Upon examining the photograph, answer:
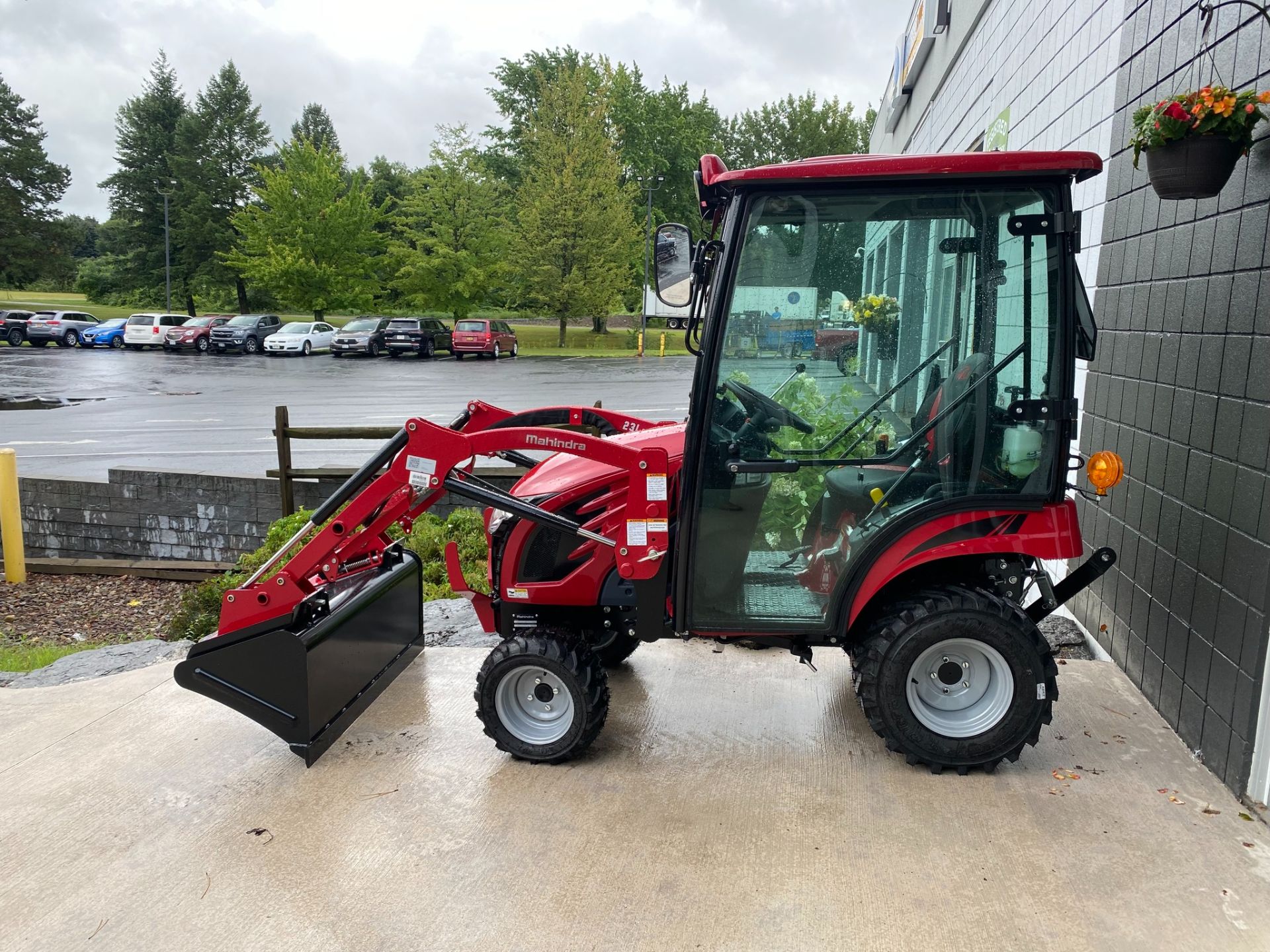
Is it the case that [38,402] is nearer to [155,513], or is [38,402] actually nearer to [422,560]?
[155,513]

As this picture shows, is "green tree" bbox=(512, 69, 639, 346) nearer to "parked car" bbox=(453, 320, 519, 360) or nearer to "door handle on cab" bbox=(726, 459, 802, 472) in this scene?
"parked car" bbox=(453, 320, 519, 360)

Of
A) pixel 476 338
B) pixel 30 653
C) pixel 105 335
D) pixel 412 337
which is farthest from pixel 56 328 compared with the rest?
pixel 30 653

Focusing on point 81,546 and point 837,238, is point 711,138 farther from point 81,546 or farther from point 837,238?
point 837,238

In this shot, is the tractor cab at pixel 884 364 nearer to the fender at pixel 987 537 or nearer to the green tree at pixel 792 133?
the fender at pixel 987 537

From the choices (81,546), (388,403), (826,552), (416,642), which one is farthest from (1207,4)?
(388,403)

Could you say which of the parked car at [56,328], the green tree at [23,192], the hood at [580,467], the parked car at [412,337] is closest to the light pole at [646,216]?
the parked car at [412,337]

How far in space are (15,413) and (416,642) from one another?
1631cm

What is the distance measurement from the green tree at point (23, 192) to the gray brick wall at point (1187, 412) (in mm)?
58340

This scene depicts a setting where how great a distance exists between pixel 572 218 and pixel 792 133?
29.6 meters

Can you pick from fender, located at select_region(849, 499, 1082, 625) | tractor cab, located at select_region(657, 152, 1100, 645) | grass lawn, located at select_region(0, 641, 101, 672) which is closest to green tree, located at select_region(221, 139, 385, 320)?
grass lawn, located at select_region(0, 641, 101, 672)

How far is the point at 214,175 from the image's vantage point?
5206cm

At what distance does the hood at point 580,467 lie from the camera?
13.3 ft

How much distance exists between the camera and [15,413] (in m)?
17.5

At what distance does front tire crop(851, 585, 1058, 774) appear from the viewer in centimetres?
362
